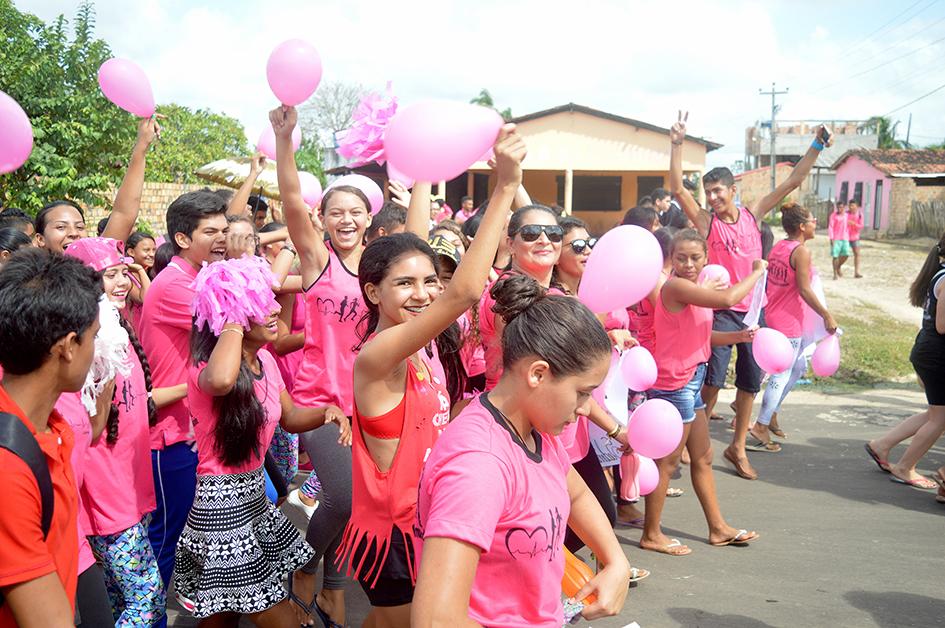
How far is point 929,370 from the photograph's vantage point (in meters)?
6.21

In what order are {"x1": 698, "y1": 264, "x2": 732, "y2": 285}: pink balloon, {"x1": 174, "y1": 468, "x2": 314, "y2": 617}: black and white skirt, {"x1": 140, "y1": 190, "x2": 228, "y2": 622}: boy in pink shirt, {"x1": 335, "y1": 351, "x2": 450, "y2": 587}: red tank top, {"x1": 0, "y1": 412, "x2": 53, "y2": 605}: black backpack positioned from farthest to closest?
{"x1": 698, "y1": 264, "x2": 732, "y2": 285}: pink balloon < {"x1": 140, "y1": 190, "x2": 228, "y2": 622}: boy in pink shirt < {"x1": 174, "y1": 468, "x2": 314, "y2": 617}: black and white skirt < {"x1": 335, "y1": 351, "x2": 450, "y2": 587}: red tank top < {"x1": 0, "y1": 412, "x2": 53, "y2": 605}: black backpack

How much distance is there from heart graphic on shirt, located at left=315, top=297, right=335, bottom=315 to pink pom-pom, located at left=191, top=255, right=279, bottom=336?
452 mm

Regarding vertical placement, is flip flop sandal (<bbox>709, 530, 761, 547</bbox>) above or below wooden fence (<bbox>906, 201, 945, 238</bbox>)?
below

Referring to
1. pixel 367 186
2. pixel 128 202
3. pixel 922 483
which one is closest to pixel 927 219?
pixel 922 483

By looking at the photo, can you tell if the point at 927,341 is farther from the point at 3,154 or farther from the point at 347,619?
the point at 3,154

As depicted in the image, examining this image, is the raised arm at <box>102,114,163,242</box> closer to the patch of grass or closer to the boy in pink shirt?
the boy in pink shirt

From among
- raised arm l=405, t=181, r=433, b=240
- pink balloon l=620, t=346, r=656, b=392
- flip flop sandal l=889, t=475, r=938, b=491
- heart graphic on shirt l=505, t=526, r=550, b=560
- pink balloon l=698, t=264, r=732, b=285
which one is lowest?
flip flop sandal l=889, t=475, r=938, b=491

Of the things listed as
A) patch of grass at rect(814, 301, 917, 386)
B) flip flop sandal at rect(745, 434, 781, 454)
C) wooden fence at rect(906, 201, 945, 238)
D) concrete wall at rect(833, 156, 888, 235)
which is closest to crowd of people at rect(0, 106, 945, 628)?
flip flop sandal at rect(745, 434, 781, 454)

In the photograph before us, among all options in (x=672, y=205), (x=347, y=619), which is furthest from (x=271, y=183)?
(x=347, y=619)

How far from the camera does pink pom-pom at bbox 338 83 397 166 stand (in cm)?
578

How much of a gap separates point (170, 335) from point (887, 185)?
44557 mm

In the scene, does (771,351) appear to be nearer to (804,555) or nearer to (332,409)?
(804,555)

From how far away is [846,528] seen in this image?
18.5 ft

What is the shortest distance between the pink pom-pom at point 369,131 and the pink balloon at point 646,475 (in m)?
2.60
